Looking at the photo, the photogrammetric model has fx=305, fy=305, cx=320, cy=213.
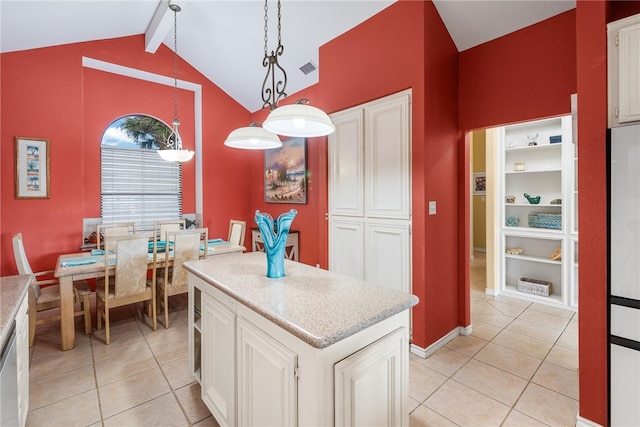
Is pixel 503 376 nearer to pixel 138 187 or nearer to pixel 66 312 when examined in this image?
pixel 66 312

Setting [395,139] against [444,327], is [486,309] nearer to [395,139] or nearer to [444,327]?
[444,327]

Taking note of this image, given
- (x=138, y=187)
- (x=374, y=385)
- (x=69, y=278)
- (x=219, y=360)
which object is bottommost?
(x=219, y=360)

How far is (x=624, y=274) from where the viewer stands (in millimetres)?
1630

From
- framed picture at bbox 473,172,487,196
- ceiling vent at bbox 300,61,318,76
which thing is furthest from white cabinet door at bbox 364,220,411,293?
framed picture at bbox 473,172,487,196

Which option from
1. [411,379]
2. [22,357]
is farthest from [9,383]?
[411,379]

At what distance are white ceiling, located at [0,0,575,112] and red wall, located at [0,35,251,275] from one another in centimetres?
21

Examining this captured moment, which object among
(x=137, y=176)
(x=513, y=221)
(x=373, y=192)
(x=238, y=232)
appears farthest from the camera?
(x=137, y=176)

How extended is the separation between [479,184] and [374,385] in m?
6.97

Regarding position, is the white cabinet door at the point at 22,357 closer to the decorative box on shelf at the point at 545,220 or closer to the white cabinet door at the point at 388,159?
the white cabinet door at the point at 388,159

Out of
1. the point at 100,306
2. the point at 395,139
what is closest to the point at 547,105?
the point at 395,139

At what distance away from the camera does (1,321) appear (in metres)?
1.30

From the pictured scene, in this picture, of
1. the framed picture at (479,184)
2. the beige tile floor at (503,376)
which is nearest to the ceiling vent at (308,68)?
the beige tile floor at (503,376)

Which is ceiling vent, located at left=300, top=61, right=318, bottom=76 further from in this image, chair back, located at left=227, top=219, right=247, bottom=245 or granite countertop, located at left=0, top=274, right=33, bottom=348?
granite countertop, located at left=0, top=274, right=33, bottom=348

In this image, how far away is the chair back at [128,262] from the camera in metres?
2.89
